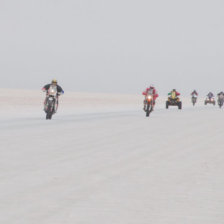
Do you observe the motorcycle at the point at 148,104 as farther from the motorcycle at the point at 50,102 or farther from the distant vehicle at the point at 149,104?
the motorcycle at the point at 50,102

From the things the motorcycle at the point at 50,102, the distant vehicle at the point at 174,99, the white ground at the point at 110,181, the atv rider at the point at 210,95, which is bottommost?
the white ground at the point at 110,181

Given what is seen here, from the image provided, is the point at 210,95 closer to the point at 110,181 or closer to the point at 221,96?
the point at 221,96

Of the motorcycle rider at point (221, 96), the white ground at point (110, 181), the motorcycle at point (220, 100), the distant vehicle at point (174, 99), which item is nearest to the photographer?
the white ground at point (110, 181)

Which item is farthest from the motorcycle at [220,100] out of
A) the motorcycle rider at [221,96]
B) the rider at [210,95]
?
the rider at [210,95]

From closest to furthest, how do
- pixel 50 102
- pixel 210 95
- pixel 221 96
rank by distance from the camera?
pixel 50 102, pixel 221 96, pixel 210 95

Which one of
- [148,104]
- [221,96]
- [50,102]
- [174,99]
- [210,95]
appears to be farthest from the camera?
[210,95]

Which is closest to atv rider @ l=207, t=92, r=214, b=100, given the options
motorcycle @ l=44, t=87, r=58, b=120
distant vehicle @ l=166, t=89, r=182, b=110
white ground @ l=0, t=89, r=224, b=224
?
distant vehicle @ l=166, t=89, r=182, b=110

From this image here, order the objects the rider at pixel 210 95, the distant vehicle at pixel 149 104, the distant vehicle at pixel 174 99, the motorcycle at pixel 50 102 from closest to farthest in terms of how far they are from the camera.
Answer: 1. the motorcycle at pixel 50 102
2. the distant vehicle at pixel 149 104
3. the distant vehicle at pixel 174 99
4. the rider at pixel 210 95

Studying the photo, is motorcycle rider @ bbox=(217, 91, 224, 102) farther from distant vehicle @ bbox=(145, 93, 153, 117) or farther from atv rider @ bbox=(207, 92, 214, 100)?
distant vehicle @ bbox=(145, 93, 153, 117)

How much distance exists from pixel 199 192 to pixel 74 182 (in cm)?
154

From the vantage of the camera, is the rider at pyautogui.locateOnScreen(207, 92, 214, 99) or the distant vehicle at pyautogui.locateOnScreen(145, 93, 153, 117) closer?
the distant vehicle at pyautogui.locateOnScreen(145, 93, 153, 117)

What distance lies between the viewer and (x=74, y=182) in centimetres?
737

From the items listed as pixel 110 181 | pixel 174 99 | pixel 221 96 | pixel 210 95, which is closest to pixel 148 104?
pixel 174 99

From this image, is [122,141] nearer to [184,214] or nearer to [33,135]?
[33,135]
